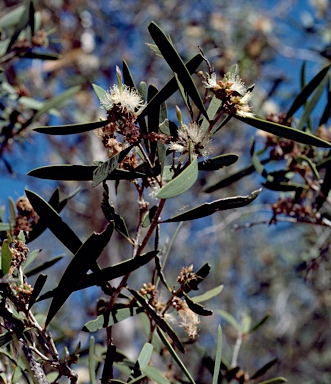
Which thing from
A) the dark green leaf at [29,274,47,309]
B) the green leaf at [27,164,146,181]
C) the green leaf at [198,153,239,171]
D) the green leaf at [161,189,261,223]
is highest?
the green leaf at [27,164,146,181]

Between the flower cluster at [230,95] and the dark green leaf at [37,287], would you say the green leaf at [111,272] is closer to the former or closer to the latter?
the dark green leaf at [37,287]

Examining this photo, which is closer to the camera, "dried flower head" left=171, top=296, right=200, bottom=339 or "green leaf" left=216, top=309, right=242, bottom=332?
"dried flower head" left=171, top=296, right=200, bottom=339

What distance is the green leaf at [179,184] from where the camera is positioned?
2.07ft

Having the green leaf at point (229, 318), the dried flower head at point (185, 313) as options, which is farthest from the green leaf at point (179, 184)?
the green leaf at point (229, 318)

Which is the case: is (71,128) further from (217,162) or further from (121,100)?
(217,162)

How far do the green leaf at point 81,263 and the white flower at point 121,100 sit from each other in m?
0.19

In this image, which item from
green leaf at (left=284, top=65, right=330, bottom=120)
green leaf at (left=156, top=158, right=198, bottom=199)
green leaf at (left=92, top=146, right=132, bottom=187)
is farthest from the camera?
green leaf at (left=284, top=65, right=330, bottom=120)

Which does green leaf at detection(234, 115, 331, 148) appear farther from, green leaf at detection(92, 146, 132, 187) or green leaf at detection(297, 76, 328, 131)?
green leaf at detection(297, 76, 328, 131)

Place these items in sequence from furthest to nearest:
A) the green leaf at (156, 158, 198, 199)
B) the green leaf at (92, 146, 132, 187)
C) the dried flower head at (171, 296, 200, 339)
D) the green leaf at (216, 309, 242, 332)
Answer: the green leaf at (216, 309, 242, 332) < the dried flower head at (171, 296, 200, 339) < the green leaf at (92, 146, 132, 187) < the green leaf at (156, 158, 198, 199)

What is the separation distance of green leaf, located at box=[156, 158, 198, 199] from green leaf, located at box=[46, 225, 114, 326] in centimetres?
10

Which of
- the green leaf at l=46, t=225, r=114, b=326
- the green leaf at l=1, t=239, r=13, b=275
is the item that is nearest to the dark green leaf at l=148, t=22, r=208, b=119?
the green leaf at l=46, t=225, r=114, b=326

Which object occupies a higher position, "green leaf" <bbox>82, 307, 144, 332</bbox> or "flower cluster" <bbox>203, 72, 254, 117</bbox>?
"flower cluster" <bbox>203, 72, 254, 117</bbox>

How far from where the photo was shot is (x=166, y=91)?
0.76m

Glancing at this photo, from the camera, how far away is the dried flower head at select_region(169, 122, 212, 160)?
76 cm
